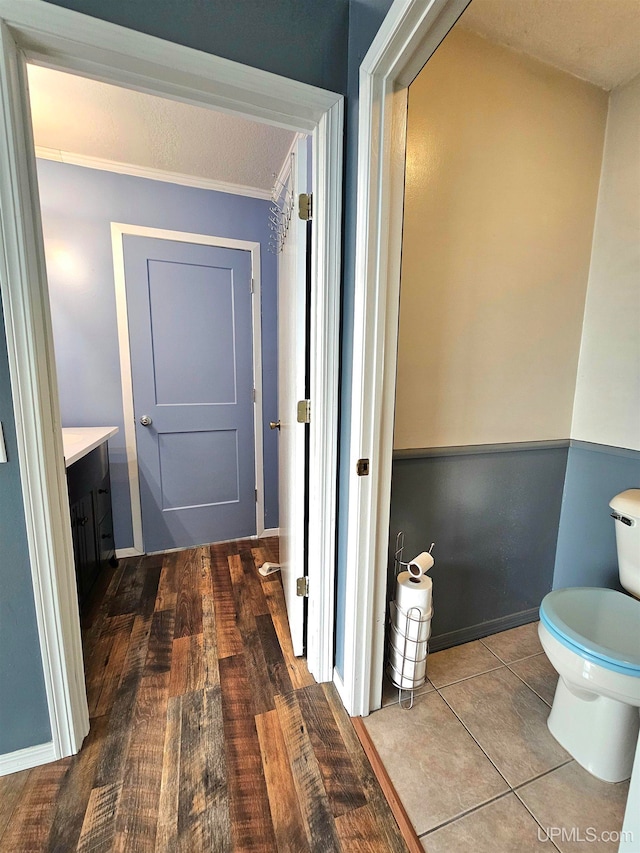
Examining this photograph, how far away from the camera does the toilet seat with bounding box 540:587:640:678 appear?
0.97 m

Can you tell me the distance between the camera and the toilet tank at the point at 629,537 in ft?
4.09

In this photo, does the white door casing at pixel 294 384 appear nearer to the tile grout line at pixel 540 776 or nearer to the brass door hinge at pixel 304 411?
the brass door hinge at pixel 304 411

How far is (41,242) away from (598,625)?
2043 mm

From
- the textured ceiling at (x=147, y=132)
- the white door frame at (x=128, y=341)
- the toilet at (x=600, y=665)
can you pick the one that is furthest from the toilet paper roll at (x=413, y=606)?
the textured ceiling at (x=147, y=132)

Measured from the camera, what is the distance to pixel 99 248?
209 centimetres

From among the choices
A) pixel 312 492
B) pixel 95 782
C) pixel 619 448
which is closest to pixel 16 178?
pixel 312 492

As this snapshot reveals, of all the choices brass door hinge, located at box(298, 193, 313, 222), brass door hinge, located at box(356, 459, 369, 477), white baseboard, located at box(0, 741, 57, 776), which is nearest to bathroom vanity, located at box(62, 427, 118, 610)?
white baseboard, located at box(0, 741, 57, 776)

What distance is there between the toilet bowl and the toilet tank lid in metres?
0.29

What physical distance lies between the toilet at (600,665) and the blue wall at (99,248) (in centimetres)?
238

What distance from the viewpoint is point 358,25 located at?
103 centimetres

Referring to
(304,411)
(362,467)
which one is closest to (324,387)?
(304,411)

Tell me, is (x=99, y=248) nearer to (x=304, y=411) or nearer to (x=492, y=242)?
(x=304, y=411)

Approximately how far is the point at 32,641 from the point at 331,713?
1.02 meters

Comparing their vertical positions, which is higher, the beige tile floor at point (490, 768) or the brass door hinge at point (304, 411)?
the brass door hinge at point (304, 411)
